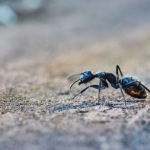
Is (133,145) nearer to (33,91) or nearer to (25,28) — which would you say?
(33,91)

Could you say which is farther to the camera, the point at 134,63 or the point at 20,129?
the point at 134,63

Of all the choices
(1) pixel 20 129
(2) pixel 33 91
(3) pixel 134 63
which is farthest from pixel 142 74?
(1) pixel 20 129

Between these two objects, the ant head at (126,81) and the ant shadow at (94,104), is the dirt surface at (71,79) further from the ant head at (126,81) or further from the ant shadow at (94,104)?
the ant head at (126,81)

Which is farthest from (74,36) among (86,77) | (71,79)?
(86,77)

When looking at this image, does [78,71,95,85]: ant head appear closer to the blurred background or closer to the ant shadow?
the ant shadow

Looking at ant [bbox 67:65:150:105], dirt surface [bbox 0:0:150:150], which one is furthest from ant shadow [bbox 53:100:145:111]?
ant [bbox 67:65:150:105]

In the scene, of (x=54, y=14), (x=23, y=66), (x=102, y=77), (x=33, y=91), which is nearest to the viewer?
(x=102, y=77)

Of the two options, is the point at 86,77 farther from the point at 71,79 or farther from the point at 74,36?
the point at 74,36
